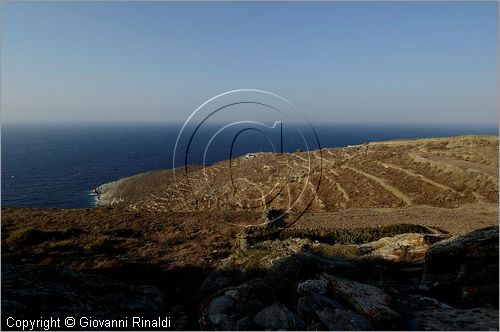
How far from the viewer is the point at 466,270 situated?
1287cm

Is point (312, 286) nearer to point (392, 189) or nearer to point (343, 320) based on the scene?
point (343, 320)

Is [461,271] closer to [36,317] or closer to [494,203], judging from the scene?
[36,317]

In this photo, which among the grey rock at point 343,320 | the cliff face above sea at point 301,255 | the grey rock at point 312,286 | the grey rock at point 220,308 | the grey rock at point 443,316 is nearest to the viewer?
the grey rock at point 343,320

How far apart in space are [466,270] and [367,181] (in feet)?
125

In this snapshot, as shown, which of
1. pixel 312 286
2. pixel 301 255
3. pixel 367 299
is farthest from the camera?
pixel 301 255

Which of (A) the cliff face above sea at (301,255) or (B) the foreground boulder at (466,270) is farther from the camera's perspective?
(B) the foreground boulder at (466,270)

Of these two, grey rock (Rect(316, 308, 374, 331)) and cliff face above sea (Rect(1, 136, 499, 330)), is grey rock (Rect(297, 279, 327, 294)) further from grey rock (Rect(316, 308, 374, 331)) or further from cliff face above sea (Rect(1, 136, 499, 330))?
grey rock (Rect(316, 308, 374, 331))

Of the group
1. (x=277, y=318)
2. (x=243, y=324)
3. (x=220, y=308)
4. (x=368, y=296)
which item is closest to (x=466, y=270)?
(x=368, y=296)

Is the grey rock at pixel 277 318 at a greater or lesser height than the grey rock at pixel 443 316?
greater

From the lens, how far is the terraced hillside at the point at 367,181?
41531mm

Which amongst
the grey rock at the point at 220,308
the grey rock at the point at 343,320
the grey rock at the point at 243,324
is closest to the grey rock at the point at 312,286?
the grey rock at the point at 343,320

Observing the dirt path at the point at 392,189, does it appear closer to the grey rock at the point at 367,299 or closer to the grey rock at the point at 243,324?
the grey rock at the point at 367,299

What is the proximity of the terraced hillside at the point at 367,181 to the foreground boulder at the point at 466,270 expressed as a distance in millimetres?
12779

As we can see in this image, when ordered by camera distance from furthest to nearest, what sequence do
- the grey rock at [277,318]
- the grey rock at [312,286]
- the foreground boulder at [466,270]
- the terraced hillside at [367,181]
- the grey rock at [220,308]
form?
the terraced hillside at [367,181] → the foreground boulder at [466,270] → the grey rock at [312,286] → the grey rock at [220,308] → the grey rock at [277,318]
